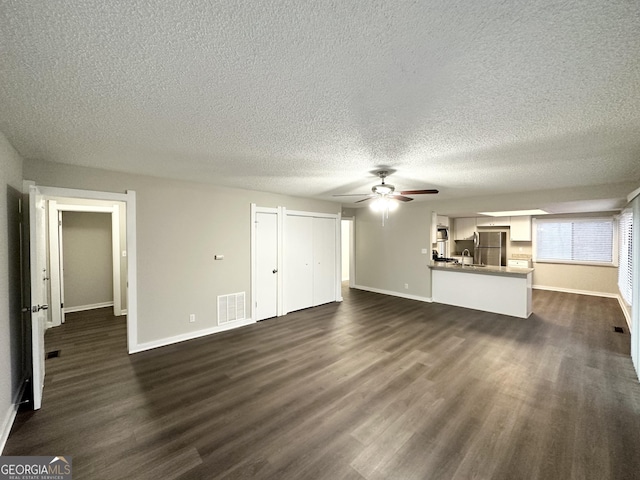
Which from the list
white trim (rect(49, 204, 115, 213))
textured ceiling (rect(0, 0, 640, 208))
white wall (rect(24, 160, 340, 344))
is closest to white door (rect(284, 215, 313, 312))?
white wall (rect(24, 160, 340, 344))

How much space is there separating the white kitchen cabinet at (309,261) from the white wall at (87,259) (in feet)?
14.0

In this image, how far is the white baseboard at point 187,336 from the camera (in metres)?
3.62

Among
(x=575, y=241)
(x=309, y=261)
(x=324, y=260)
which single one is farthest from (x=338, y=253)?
(x=575, y=241)

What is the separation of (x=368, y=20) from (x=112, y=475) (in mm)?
3009

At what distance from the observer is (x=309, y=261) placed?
5836mm

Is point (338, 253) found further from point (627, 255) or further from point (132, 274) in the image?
point (627, 255)

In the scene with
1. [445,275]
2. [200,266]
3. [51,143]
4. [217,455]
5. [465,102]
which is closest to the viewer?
[465,102]

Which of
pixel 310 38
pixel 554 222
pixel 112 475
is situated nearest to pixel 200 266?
pixel 112 475

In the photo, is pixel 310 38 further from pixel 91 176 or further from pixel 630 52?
pixel 91 176

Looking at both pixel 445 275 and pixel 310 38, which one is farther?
pixel 445 275

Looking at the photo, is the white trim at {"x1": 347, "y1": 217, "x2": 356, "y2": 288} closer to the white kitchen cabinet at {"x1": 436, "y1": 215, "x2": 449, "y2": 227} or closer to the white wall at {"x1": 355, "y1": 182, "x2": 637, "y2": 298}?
the white wall at {"x1": 355, "y1": 182, "x2": 637, "y2": 298}

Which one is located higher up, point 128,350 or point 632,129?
point 632,129

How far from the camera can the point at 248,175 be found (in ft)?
11.9

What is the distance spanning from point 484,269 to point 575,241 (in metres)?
4.00
